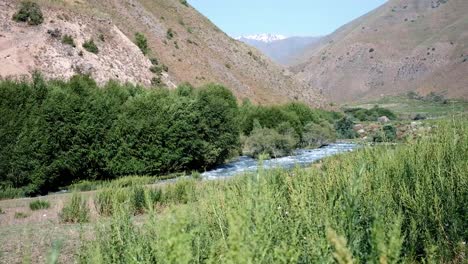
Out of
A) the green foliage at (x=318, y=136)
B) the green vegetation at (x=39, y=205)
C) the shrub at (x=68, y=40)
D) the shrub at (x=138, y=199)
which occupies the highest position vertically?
the shrub at (x=68, y=40)

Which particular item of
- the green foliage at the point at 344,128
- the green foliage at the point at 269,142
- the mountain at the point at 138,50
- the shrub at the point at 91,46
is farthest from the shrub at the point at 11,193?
the green foliage at the point at 344,128

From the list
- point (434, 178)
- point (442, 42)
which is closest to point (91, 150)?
point (434, 178)

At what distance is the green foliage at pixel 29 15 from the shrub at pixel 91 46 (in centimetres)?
Result: 481

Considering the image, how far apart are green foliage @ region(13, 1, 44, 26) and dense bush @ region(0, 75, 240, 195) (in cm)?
1011

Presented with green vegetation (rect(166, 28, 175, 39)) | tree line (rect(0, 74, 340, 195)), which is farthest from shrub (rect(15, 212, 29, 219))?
green vegetation (rect(166, 28, 175, 39))

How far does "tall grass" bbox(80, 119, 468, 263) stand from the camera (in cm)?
470

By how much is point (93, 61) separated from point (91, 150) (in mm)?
18776

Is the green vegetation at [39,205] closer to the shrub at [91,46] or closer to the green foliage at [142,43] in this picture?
the shrub at [91,46]

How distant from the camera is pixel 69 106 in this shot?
31359mm

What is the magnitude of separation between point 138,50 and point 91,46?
8.85 metres

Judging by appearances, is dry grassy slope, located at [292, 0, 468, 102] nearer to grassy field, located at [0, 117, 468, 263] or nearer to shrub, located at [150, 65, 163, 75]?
shrub, located at [150, 65, 163, 75]

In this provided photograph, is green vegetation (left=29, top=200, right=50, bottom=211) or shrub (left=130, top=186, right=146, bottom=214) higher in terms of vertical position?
shrub (left=130, top=186, right=146, bottom=214)

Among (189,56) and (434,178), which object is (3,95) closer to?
(434,178)

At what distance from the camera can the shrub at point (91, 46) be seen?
4875 cm
